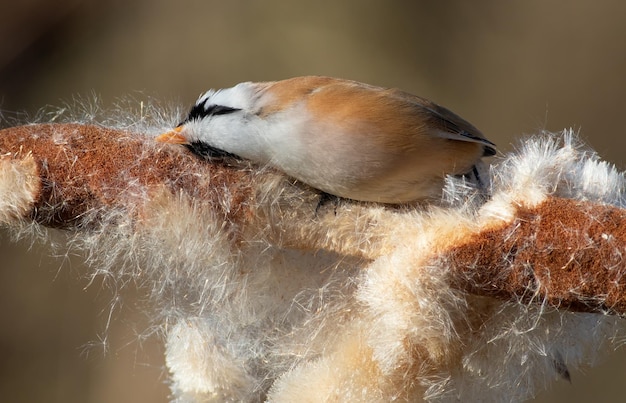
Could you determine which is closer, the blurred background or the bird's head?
the bird's head

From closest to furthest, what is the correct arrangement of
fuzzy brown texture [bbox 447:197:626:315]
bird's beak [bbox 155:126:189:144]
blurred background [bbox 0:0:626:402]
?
1. fuzzy brown texture [bbox 447:197:626:315]
2. bird's beak [bbox 155:126:189:144]
3. blurred background [bbox 0:0:626:402]

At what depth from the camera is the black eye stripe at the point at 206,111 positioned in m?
0.65

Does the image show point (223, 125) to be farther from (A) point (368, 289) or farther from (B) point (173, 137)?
(A) point (368, 289)

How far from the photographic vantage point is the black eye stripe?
2.14 ft

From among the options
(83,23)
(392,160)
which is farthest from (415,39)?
(392,160)

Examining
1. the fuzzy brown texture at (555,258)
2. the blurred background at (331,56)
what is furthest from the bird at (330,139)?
the blurred background at (331,56)

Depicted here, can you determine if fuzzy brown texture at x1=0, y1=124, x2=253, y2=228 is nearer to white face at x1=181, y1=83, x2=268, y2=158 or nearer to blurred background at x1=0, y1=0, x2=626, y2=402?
white face at x1=181, y1=83, x2=268, y2=158

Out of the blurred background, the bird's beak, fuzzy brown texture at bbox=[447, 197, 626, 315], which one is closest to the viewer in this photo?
fuzzy brown texture at bbox=[447, 197, 626, 315]

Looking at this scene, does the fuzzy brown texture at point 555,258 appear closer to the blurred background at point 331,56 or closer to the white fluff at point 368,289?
the white fluff at point 368,289

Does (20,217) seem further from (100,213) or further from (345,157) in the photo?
(345,157)

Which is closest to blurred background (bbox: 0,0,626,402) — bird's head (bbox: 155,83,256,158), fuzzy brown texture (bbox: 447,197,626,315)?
bird's head (bbox: 155,83,256,158)

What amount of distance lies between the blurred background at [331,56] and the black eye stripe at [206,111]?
900mm

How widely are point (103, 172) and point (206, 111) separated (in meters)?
0.12

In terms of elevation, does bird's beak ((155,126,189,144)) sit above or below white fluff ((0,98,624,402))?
above
